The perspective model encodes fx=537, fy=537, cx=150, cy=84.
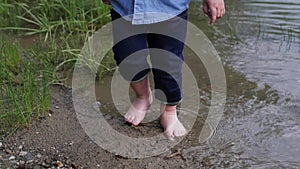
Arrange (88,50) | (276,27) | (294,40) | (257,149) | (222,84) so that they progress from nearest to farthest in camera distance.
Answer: (257,149), (222,84), (88,50), (294,40), (276,27)

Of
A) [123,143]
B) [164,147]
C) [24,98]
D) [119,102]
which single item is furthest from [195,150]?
[24,98]

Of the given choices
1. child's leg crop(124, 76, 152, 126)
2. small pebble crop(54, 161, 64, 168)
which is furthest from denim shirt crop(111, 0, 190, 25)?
small pebble crop(54, 161, 64, 168)

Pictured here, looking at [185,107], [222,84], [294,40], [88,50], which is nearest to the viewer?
[185,107]

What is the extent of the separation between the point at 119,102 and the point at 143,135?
0.42 m

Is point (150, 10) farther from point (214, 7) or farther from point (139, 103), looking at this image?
point (139, 103)

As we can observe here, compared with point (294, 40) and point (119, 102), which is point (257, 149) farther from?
point (294, 40)

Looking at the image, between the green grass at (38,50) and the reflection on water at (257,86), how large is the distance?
82cm

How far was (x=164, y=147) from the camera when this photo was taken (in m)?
2.62

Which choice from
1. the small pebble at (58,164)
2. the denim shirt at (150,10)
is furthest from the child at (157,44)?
the small pebble at (58,164)

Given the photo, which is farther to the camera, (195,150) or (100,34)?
(100,34)

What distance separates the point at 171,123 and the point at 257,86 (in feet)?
2.41

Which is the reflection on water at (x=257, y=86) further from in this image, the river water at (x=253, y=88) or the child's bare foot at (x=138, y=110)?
the child's bare foot at (x=138, y=110)

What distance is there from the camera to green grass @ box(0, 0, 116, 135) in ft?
9.14

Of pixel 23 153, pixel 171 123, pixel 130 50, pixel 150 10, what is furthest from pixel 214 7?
pixel 23 153
